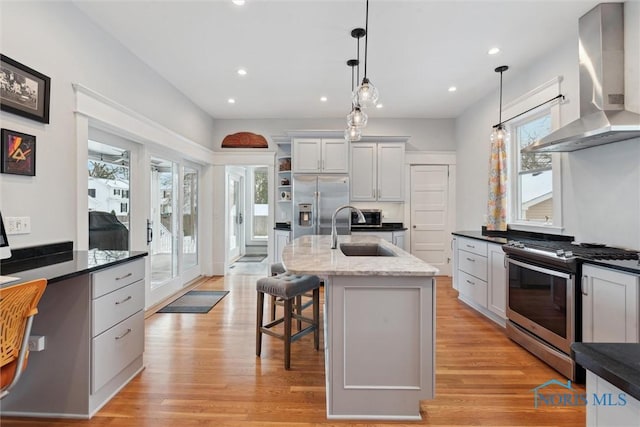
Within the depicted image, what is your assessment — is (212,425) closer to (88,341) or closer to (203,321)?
(88,341)

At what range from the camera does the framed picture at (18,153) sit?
1.90 m

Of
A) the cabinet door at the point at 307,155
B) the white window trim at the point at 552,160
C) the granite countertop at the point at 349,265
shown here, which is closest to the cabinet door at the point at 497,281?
the white window trim at the point at 552,160

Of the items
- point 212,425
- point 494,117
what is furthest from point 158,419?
point 494,117

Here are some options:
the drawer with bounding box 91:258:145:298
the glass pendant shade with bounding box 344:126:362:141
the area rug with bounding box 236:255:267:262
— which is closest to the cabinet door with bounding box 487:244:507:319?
the glass pendant shade with bounding box 344:126:362:141

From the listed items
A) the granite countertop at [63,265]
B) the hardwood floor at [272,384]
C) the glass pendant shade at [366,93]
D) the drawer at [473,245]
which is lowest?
the hardwood floor at [272,384]

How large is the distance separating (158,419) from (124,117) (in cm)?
264

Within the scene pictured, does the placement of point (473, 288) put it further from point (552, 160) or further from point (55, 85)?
point (55, 85)

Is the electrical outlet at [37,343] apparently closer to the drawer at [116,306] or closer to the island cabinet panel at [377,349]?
the drawer at [116,306]

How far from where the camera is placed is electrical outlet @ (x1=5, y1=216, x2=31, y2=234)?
1.93 metres

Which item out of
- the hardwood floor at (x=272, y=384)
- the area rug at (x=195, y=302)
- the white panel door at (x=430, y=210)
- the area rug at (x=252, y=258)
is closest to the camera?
the hardwood floor at (x=272, y=384)

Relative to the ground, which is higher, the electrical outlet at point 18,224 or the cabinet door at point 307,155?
the cabinet door at point 307,155

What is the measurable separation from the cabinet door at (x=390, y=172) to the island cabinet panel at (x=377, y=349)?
3.58m

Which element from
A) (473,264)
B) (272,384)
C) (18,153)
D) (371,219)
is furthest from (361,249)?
(18,153)

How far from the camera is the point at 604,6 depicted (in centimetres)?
240
